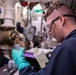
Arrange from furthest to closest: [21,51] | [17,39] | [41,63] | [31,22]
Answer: [31,22] → [17,39] → [41,63] → [21,51]

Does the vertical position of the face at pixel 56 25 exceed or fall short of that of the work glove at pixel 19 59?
it exceeds it

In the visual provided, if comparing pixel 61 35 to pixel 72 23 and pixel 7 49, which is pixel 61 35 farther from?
pixel 7 49

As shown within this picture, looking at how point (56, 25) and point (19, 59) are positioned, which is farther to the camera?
point (19, 59)

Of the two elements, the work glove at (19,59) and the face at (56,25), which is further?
the work glove at (19,59)

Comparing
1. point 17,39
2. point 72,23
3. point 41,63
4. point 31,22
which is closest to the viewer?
point 72,23

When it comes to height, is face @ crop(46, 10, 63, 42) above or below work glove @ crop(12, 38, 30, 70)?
above

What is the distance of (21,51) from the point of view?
1.81 m

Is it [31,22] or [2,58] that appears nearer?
[2,58]

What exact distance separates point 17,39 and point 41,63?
465mm

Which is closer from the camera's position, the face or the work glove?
the face

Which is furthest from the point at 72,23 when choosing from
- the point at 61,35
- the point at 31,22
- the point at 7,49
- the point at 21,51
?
the point at 31,22

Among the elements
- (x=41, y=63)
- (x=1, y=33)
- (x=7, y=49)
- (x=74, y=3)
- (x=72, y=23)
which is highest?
(x=74, y=3)

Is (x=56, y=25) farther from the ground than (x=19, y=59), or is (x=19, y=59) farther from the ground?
(x=56, y=25)

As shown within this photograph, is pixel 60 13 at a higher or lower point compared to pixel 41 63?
higher
